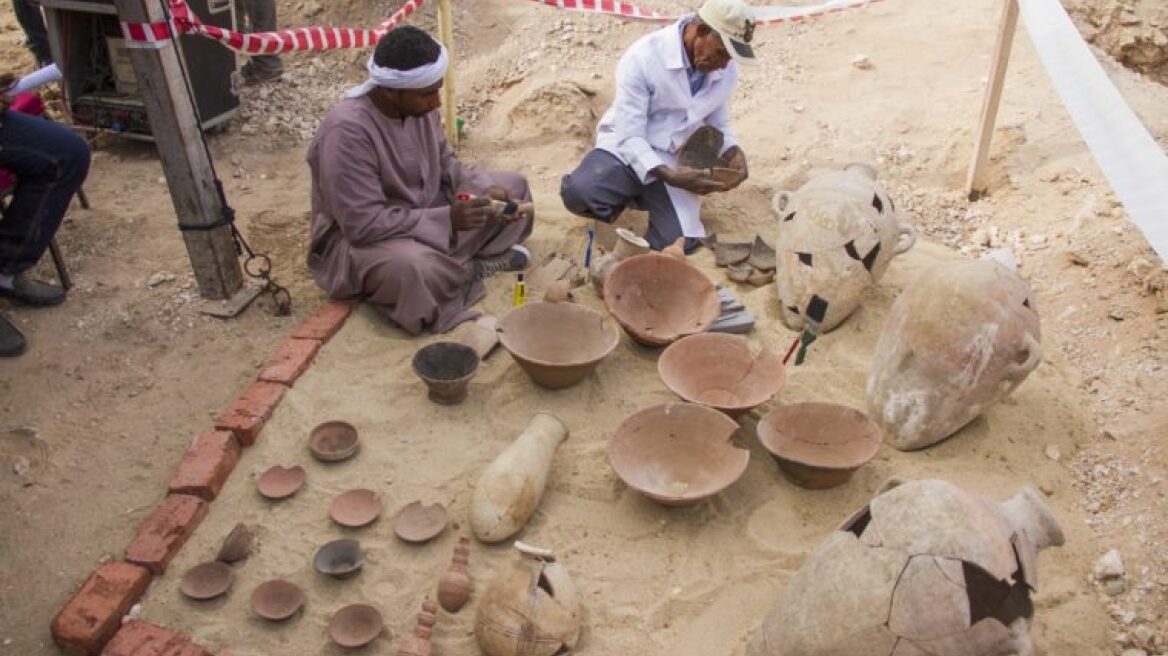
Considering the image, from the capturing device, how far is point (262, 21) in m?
6.68

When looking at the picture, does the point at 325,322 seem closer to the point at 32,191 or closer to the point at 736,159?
the point at 32,191

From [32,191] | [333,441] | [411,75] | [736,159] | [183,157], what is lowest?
[333,441]

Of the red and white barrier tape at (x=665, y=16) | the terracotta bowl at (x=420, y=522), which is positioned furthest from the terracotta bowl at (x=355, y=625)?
the red and white barrier tape at (x=665, y=16)

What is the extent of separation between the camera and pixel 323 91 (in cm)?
695

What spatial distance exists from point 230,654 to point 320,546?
1.66ft

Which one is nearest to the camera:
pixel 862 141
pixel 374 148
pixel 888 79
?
pixel 374 148

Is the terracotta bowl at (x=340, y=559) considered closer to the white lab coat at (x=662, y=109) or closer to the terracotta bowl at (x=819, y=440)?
the terracotta bowl at (x=819, y=440)

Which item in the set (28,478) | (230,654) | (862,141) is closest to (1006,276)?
(862,141)

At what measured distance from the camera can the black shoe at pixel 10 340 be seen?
12.9ft

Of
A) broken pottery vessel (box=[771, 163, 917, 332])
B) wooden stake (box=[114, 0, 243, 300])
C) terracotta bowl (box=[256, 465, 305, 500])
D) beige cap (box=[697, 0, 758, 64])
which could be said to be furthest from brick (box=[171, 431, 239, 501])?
beige cap (box=[697, 0, 758, 64])

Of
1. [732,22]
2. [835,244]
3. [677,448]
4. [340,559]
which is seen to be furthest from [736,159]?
[340,559]

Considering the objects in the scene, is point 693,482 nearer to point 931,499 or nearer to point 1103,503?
point 931,499

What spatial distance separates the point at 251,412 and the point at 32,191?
5.69 feet

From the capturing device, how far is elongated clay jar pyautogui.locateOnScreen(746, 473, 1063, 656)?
7.23 ft
